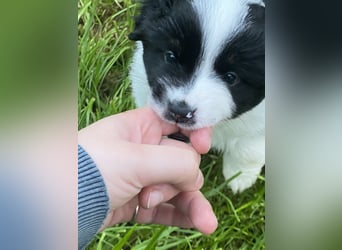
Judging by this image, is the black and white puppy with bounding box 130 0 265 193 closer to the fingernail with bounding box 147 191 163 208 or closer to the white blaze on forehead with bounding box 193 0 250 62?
the white blaze on forehead with bounding box 193 0 250 62

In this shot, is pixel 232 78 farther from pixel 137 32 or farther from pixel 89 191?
pixel 89 191

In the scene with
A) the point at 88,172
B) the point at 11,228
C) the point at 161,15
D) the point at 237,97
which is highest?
the point at 161,15

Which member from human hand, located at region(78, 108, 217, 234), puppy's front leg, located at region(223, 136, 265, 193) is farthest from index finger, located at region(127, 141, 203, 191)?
puppy's front leg, located at region(223, 136, 265, 193)

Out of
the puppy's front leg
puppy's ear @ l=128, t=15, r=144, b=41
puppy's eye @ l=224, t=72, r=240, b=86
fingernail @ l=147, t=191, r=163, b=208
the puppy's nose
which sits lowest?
fingernail @ l=147, t=191, r=163, b=208

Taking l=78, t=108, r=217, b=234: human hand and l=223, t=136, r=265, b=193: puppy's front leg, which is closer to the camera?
l=78, t=108, r=217, b=234: human hand

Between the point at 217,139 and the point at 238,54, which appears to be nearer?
the point at 238,54

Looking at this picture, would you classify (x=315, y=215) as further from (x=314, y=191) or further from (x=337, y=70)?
(x=337, y=70)

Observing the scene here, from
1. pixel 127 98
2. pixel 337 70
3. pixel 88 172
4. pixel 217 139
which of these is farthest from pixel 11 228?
pixel 337 70
